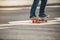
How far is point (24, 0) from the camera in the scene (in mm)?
6246

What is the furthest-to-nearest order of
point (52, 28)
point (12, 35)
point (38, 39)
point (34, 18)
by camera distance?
1. point (34, 18)
2. point (52, 28)
3. point (12, 35)
4. point (38, 39)

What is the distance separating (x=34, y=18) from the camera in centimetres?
343

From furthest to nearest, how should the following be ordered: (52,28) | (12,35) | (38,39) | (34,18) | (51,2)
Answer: (51,2), (34,18), (52,28), (12,35), (38,39)

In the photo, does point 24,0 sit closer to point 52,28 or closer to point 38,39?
point 52,28

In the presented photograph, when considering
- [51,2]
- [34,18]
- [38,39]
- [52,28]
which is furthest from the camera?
[51,2]

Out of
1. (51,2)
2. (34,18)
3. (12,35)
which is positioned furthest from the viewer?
(51,2)

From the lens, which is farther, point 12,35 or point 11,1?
point 11,1

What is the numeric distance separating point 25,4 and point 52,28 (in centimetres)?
332

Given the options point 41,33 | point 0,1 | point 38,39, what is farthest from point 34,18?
point 0,1

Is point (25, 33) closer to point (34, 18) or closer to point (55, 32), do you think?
point (55, 32)

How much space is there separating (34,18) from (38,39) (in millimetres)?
1085

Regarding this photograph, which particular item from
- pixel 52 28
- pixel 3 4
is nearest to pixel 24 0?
pixel 3 4

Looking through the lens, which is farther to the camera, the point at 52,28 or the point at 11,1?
the point at 11,1

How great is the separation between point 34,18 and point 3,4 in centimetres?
298
